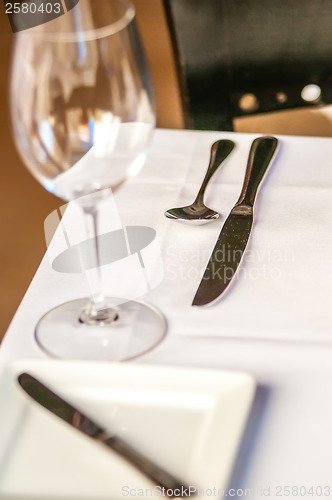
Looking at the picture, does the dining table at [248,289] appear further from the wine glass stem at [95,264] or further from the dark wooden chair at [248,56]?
the dark wooden chair at [248,56]

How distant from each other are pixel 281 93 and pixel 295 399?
983 millimetres

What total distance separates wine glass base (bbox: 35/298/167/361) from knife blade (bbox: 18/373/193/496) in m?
0.05

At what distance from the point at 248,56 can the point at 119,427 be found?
103cm

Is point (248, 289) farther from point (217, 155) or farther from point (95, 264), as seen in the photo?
point (217, 155)

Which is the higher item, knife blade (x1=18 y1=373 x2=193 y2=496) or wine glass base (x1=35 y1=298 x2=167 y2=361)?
knife blade (x1=18 y1=373 x2=193 y2=496)

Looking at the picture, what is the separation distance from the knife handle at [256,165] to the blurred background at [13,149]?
1.76 ft

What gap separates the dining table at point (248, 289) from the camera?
49 cm

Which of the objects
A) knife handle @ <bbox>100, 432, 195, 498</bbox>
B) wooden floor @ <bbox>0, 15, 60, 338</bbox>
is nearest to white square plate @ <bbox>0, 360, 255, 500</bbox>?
knife handle @ <bbox>100, 432, 195, 498</bbox>

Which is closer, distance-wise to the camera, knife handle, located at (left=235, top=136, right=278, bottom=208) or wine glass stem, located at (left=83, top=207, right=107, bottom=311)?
wine glass stem, located at (left=83, top=207, right=107, bottom=311)

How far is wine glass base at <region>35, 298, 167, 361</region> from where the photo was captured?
57 cm

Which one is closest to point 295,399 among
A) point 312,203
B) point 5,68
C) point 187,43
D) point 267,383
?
point 267,383

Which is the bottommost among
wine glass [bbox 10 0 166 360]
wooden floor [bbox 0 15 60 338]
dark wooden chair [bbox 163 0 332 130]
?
wooden floor [bbox 0 15 60 338]

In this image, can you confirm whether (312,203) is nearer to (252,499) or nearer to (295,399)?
(295,399)

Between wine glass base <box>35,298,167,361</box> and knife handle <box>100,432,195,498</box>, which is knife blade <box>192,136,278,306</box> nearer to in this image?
wine glass base <box>35,298,167,361</box>
